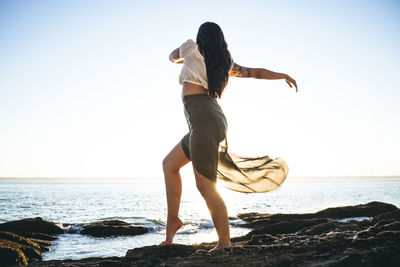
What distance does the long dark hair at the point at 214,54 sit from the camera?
334 centimetres

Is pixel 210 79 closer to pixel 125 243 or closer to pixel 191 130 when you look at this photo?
pixel 191 130

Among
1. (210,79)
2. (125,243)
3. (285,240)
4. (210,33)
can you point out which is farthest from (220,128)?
(125,243)

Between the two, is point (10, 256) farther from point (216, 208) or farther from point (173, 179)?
point (216, 208)

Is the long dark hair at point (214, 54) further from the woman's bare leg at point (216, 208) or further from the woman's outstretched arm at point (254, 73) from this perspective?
the woman's bare leg at point (216, 208)

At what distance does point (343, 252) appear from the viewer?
2.51 meters

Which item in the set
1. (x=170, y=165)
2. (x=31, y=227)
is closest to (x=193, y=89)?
(x=170, y=165)

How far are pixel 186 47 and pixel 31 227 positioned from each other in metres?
8.27

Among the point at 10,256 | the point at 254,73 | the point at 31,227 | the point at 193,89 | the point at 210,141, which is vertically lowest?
the point at 31,227

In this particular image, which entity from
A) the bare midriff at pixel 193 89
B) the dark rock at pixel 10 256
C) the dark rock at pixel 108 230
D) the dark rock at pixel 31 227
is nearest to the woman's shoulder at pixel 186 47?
the bare midriff at pixel 193 89

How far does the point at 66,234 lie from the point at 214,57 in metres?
8.35

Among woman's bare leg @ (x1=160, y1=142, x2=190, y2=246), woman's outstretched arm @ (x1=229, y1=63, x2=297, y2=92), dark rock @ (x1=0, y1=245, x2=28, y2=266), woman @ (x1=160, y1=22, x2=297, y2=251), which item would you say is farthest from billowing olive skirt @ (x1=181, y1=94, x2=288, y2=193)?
dark rock @ (x1=0, y1=245, x2=28, y2=266)

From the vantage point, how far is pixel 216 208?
314cm

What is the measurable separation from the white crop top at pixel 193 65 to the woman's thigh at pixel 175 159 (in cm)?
76

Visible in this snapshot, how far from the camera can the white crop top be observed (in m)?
3.35
